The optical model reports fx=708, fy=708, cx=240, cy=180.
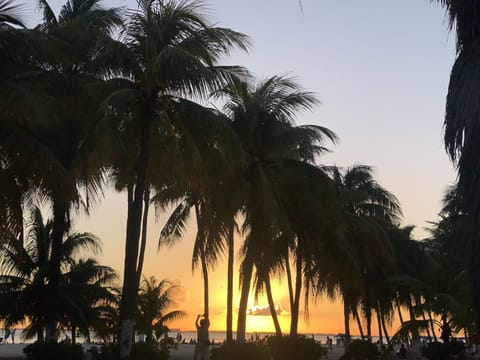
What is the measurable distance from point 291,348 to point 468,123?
16333 mm

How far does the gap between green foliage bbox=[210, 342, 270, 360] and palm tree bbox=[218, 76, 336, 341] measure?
8.47 ft

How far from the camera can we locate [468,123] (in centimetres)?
1069

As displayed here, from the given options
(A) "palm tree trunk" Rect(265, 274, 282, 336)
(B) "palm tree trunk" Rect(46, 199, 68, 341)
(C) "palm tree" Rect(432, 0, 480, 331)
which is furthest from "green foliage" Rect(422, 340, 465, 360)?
(C) "palm tree" Rect(432, 0, 480, 331)

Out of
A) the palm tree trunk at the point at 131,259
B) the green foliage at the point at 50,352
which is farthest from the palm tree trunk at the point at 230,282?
the green foliage at the point at 50,352

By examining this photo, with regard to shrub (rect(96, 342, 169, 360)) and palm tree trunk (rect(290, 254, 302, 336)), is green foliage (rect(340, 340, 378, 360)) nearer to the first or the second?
palm tree trunk (rect(290, 254, 302, 336))

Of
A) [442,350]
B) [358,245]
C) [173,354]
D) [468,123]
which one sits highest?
[358,245]

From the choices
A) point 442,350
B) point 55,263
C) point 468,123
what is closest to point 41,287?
point 55,263

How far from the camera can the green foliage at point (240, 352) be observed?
22484 millimetres

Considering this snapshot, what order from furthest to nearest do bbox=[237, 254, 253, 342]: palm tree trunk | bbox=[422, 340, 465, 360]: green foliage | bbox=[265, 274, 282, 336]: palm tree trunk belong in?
1. bbox=[422, 340, 465, 360]: green foliage
2. bbox=[265, 274, 282, 336]: palm tree trunk
3. bbox=[237, 254, 253, 342]: palm tree trunk

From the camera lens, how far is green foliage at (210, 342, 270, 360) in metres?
22.5

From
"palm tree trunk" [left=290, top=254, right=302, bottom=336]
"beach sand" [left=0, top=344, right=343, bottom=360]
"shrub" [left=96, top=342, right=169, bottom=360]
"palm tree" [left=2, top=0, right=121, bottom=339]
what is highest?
"palm tree" [left=2, top=0, right=121, bottom=339]

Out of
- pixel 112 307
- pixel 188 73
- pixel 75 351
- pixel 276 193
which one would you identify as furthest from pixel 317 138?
pixel 112 307

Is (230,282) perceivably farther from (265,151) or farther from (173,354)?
(173,354)

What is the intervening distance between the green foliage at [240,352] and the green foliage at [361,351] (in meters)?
10.3
